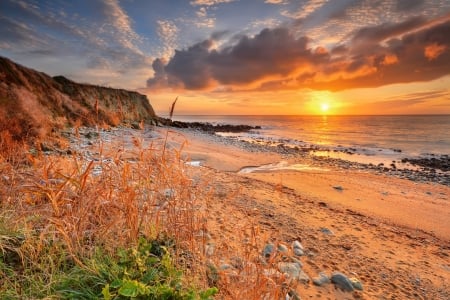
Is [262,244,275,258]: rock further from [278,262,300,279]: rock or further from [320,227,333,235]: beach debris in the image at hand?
[320,227,333,235]: beach debris

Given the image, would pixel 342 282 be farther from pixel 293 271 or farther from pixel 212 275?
pixel 212 275

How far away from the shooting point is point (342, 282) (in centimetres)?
341

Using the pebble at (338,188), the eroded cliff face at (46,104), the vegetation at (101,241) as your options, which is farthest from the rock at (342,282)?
the pebble at (338,188)

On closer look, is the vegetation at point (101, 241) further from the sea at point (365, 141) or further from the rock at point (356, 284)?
the sea at point (365, 141)

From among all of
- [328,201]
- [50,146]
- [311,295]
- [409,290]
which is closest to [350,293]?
[311,295]

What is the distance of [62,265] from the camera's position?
2605mm

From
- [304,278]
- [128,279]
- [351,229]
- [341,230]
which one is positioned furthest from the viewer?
[351,229]

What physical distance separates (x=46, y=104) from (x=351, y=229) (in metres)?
19.5

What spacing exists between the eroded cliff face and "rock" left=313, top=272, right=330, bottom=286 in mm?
3161

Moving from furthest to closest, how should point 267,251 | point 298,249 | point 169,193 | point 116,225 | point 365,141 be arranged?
1. point 365,141
2. point 298,249
3. point 267,251
4. point 169,193
5. point 116,225

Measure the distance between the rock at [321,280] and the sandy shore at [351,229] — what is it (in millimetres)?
62

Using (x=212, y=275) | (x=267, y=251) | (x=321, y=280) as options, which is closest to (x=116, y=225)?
(x=212, y=275)

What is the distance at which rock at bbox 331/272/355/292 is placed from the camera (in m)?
3.35

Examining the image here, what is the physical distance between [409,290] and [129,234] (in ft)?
12.5
